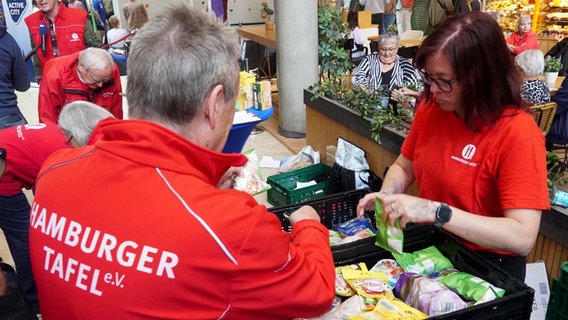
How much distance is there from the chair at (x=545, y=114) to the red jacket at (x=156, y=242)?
4154 millimetres

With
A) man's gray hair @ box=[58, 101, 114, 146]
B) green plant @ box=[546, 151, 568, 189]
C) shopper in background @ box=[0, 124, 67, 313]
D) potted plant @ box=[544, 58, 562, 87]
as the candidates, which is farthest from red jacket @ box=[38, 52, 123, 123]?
potted plant @ box=[544, 58, 562, 87]

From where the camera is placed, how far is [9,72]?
13.2 ft

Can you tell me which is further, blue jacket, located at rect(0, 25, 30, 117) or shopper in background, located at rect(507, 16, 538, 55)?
shopper in background, located at rect(507, 16, 538, 55)

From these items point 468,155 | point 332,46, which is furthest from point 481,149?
point 332,46

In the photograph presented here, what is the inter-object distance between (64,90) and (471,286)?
316cm

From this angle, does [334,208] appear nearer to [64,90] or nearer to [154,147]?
[154,147]

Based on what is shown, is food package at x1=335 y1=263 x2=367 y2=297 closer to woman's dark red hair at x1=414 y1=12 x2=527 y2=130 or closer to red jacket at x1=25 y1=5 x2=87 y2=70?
woman's dark red hair at x1=414 y1=12 x2=527 y2=130

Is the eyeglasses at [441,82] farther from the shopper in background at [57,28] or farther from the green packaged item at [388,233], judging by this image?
the shopper in background at [57,28]

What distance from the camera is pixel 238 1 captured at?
1205 cm

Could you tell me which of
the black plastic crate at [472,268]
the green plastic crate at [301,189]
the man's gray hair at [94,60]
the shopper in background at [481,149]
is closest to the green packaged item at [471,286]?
the black plastic crate at [472,268]

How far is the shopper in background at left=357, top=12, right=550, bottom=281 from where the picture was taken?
1.55 m

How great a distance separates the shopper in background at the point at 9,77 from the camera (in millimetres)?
3918

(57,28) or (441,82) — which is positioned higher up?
(57,28)

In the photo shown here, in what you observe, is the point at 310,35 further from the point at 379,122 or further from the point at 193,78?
the point at 193,78
